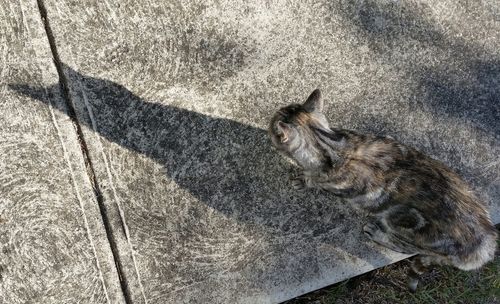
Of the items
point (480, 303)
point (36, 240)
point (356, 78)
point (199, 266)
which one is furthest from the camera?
point (480, 303)

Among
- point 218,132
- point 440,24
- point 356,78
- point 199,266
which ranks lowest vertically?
point 199,266

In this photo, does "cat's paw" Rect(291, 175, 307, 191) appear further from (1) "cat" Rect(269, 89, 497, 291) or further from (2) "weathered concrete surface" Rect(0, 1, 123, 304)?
(2) "weathered concrete surface" Rect(0, 1, 123, 304)

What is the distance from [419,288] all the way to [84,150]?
2694 mm

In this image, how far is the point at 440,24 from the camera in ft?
13.9

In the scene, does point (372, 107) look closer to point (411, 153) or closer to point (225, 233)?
point (411, 153)

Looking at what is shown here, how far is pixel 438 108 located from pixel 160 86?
2.11 m

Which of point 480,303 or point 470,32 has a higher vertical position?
point 470,32

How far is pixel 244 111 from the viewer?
390 centimetres

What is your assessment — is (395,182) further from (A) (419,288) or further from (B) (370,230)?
(A) (419,288)

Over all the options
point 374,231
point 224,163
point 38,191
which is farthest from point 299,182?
point 38,191

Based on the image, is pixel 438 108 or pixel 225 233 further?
pixel 438 108

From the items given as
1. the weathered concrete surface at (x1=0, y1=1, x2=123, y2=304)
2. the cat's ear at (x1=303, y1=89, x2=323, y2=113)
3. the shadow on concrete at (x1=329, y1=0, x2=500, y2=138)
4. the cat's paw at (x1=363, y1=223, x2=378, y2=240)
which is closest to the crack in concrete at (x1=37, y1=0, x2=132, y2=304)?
the weathered concrete surface at (x1=0, y1=1, x2=123, y2=304)

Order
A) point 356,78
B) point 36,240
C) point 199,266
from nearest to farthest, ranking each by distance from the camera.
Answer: point 36,240
point 199,266
point 356,78

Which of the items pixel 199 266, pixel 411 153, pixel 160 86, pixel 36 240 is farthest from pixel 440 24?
pixel 36 240
